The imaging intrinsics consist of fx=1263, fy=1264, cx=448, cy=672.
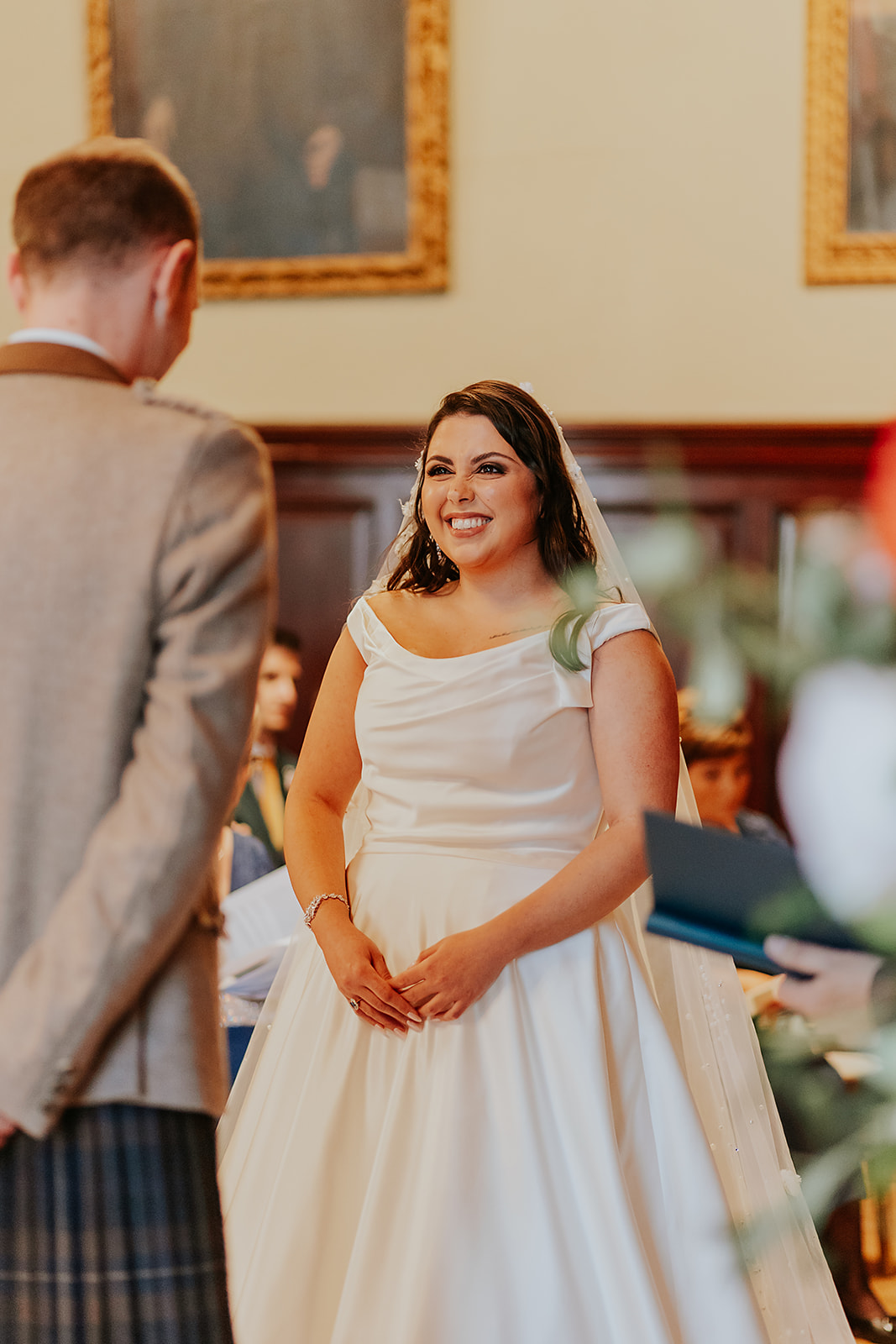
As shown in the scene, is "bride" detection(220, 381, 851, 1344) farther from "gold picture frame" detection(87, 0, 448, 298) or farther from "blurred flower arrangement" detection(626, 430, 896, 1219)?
"gold picture frame" detection(87, 0, 448, 298)

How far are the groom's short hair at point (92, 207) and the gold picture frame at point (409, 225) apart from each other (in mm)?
3798

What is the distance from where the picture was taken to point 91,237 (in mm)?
1249

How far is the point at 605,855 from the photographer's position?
1989 millimetres

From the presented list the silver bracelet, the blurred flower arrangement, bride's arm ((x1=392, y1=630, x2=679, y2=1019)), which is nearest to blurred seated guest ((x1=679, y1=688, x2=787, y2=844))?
bride's arm ((x1=392, y1=630, x2=679, y2=1019))

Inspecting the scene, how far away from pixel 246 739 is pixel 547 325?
155 inches

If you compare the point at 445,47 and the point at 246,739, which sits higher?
the point at 445,47

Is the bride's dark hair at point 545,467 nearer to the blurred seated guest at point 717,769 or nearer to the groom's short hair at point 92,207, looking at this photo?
the groom's short hair at point 92,207

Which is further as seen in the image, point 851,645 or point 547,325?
point 547,325

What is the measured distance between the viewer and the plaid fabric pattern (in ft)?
3.99

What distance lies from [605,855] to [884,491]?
1464mm

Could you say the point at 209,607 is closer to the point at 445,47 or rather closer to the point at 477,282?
the point at 477,282

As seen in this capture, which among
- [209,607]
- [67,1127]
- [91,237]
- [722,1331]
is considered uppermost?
[91,237]

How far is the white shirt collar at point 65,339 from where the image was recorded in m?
1.27

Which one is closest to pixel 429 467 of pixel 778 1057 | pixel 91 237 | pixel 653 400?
pixel 91 237
